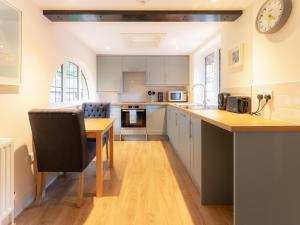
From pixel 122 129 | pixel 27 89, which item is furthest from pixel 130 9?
pixel 122 129

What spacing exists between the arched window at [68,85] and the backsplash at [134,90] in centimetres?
82

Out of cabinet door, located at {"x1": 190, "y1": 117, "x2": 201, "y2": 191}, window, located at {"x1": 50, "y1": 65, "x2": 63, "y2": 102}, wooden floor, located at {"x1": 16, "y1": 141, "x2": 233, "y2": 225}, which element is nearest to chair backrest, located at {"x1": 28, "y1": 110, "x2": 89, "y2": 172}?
wooden floor, located at {"x1": 16, "y1": 141, "x2": 233, "y2": 225}

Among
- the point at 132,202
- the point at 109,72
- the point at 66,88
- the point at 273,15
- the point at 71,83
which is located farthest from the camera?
the point at 109,72

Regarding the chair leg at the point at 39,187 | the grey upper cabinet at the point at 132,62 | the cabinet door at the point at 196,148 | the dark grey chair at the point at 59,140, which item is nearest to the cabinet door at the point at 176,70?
the grey upper cabinet at the point at 132,62

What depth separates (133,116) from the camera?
19.7ft

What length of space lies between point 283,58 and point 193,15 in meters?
1.25

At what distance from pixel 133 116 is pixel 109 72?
1292mm

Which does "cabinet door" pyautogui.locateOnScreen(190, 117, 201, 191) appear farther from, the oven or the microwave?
the microwave

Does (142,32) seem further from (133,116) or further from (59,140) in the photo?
(133,116)

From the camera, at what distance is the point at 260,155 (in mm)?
1655

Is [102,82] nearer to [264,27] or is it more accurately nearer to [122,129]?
[122,129]

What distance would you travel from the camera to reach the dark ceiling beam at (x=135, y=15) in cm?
300

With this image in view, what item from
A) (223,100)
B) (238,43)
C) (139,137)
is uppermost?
(238,43)

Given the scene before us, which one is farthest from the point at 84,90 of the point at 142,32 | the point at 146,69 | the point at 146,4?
the point at 146,4
